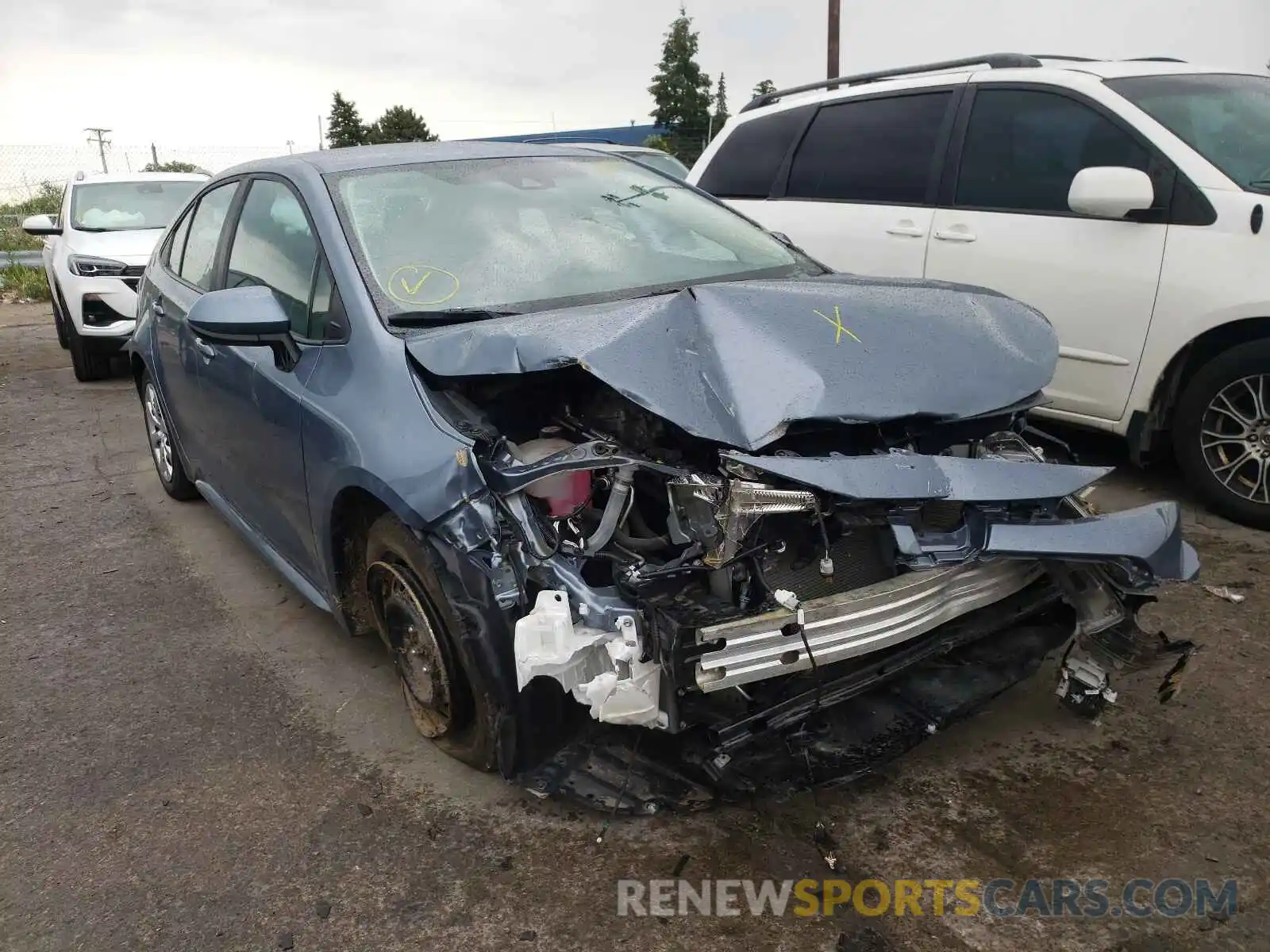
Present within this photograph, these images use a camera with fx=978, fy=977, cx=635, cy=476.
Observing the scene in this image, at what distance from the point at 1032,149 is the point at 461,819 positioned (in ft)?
13.2

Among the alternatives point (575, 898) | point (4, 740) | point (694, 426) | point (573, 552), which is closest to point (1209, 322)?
point (694, 426)

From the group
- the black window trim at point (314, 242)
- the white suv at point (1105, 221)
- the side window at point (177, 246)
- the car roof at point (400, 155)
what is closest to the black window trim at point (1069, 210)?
the white suv at point (1105, 221)

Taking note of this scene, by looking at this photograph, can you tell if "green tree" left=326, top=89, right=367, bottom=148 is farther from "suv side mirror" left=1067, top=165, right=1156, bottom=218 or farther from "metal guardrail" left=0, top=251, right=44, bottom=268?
"suv side mirror" left=1067, top=165, right=1156, bottom=218

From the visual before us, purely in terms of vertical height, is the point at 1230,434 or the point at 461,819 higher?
the point at 1230,434

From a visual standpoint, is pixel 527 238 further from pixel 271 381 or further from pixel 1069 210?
pixel 1069 210

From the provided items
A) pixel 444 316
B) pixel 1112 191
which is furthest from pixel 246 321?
pixel 1112 191

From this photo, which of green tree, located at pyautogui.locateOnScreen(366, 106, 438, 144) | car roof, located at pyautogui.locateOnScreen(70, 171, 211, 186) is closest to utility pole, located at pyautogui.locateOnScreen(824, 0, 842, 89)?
car roof, located at pyautogui.locateOnScreen(70, 171, 211, 186)

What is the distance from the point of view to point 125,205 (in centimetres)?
942

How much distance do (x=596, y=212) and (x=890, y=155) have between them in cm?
248

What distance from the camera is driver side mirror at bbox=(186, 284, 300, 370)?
2986mm

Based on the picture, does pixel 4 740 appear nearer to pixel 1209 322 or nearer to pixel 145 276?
pixel 145 276

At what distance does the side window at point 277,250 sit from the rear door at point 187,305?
31 centimetres

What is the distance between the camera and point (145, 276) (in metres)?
5.08

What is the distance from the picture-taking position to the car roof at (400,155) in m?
3.45
